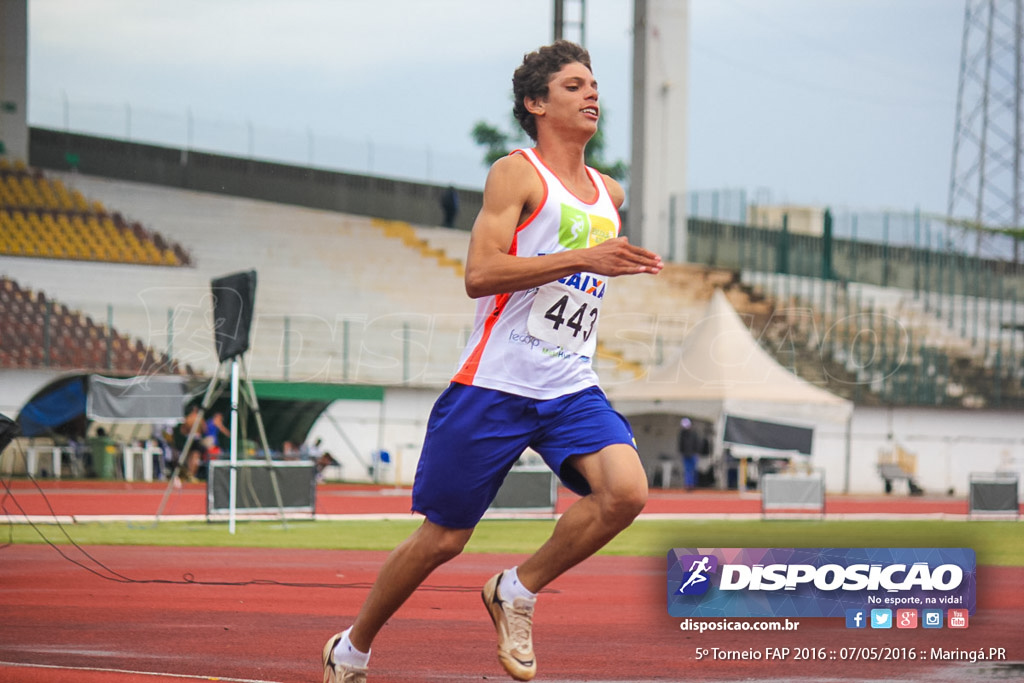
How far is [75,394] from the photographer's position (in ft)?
100

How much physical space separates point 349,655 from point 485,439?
3.00 ft

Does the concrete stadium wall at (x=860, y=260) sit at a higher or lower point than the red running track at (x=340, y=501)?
higher

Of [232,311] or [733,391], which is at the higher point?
[232,311]

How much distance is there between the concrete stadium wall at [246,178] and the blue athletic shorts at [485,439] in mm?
38064

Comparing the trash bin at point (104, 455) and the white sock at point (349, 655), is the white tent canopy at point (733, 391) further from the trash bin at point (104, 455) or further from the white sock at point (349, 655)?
the white sock at point (349, 655)

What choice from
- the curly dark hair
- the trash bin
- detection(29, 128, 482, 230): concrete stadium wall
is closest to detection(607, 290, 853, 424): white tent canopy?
the trash bin

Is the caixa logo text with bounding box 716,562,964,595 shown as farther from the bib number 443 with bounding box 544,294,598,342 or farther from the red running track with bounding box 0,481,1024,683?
the bib number 443 with bounding box 544,294,598,342

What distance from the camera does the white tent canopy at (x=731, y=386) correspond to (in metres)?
31.0

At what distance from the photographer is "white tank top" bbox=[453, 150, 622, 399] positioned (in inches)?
195

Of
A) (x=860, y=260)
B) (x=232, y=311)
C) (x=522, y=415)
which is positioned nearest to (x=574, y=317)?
(x=522, y=415)

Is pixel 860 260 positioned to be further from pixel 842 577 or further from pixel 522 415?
pixel 522 415

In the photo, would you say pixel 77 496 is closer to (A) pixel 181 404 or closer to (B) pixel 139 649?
(A) pixel 181 404

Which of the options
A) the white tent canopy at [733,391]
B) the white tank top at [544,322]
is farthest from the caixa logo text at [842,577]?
the white tent canopy at [733,391]

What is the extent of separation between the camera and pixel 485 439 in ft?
16.1
